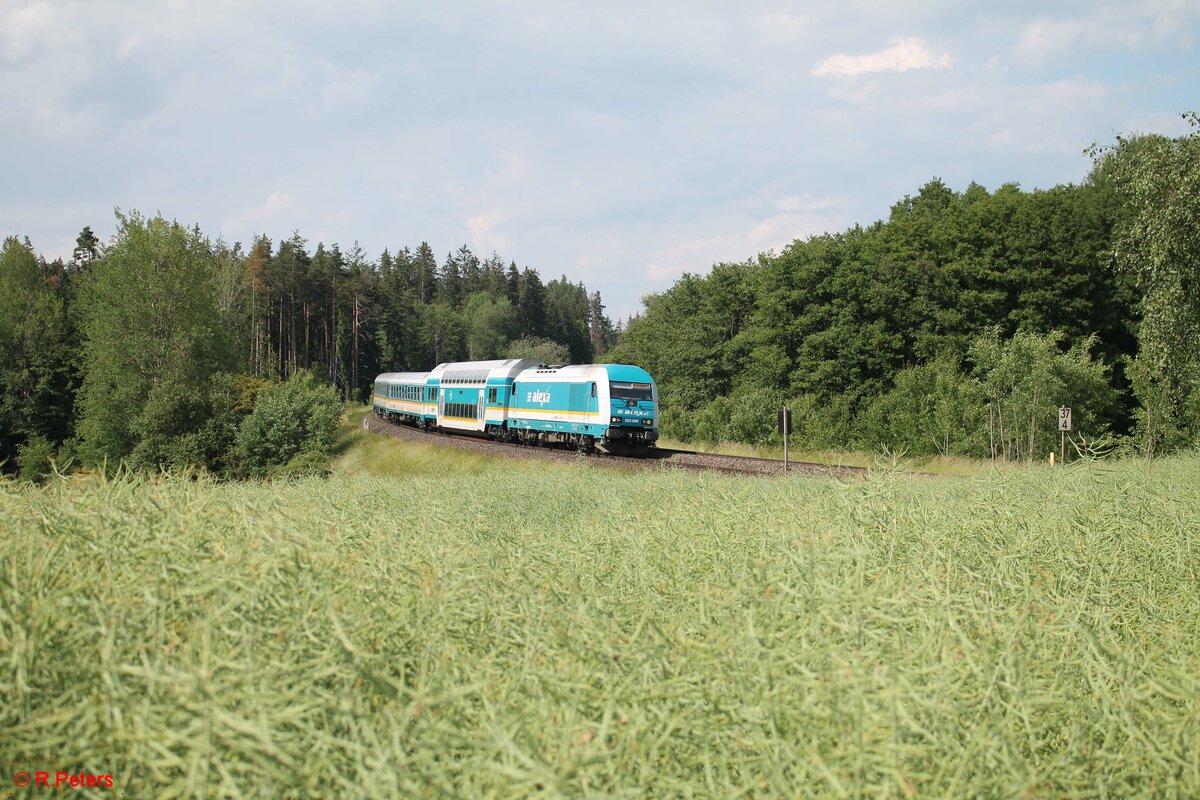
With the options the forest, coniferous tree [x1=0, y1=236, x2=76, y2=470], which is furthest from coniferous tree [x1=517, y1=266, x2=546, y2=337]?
coniferous tree [x1=0, y1=236, x2=76, y2=470]

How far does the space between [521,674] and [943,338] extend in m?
46.7

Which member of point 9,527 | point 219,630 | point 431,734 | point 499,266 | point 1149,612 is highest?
point 499,266

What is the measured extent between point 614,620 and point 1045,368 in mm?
35895

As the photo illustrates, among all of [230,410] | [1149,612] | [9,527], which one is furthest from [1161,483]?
[230,410]

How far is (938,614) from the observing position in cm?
300

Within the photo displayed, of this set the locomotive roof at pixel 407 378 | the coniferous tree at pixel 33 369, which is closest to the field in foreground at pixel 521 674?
the locomotive roof at pixel 407 378

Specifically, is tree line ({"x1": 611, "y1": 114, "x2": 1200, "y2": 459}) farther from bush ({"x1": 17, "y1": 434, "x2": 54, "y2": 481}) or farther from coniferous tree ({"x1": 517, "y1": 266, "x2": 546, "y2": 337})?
coniferous tree ({"x1": 517, "y1": 266, "x2": 546, "y2": 337})

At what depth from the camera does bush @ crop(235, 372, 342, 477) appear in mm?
40219

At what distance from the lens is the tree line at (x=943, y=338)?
3547 cm

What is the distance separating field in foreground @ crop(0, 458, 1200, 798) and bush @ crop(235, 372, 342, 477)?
Result: 36.6 meters

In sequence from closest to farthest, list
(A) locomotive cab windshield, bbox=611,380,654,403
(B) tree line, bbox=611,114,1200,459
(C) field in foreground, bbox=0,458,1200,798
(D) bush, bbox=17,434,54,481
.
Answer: (C) field in foreground, bbox=0,458,1200,798 < (A) locomotive cab windshield, bbox=611,380,654,403 < (B) tree line, bbox=611,114,1200,459 < (D) bush, bbox=17,434,54,481

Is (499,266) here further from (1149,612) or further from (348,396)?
(1149,612)

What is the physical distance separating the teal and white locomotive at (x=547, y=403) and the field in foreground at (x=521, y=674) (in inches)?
1062

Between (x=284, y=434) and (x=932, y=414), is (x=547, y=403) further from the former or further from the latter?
(x=932, y=414)
